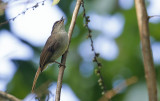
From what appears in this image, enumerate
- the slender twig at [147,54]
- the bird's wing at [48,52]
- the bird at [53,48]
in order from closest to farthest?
the slender twig at [147,54]
the bird at [53,48]
the bird's wing at [48,52]

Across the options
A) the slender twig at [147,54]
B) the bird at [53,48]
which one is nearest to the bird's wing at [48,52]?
the bird at [53,48]

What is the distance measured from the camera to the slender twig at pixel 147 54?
1400mm

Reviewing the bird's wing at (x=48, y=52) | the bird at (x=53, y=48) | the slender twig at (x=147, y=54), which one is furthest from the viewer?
the bird's wing at (x=48, y=52)

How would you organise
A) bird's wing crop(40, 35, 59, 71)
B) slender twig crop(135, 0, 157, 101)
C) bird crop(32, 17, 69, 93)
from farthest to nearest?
1. bird's wing crop(40, 35, 59, 71)
2. bird crop(32, 17, 69, 93)
3. slender twig crop(135, 0, 157, 101)

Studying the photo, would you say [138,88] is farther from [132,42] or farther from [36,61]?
[36,61]

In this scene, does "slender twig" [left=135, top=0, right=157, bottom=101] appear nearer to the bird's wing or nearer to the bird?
the bird

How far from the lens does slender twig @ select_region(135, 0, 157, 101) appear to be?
1.40 metres

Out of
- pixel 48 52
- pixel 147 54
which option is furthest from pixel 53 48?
pixel 147 54

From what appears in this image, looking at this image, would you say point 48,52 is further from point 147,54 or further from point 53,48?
point 147,54

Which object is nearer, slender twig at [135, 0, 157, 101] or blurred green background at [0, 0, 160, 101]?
slender twig at [135, 0, 157, 101]

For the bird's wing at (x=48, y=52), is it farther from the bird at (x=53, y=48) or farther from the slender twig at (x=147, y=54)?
the slender twig at (x=147, y=54)

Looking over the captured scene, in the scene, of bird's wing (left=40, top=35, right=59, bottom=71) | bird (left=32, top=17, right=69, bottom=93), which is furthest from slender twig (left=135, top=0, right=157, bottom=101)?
bird's wing (left=40, top=35, right=59, bottom=71)

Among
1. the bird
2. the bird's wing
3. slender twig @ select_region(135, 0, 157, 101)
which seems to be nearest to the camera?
slender twig @ select_region(135, 0, 157, 101)

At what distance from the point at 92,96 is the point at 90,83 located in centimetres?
28
